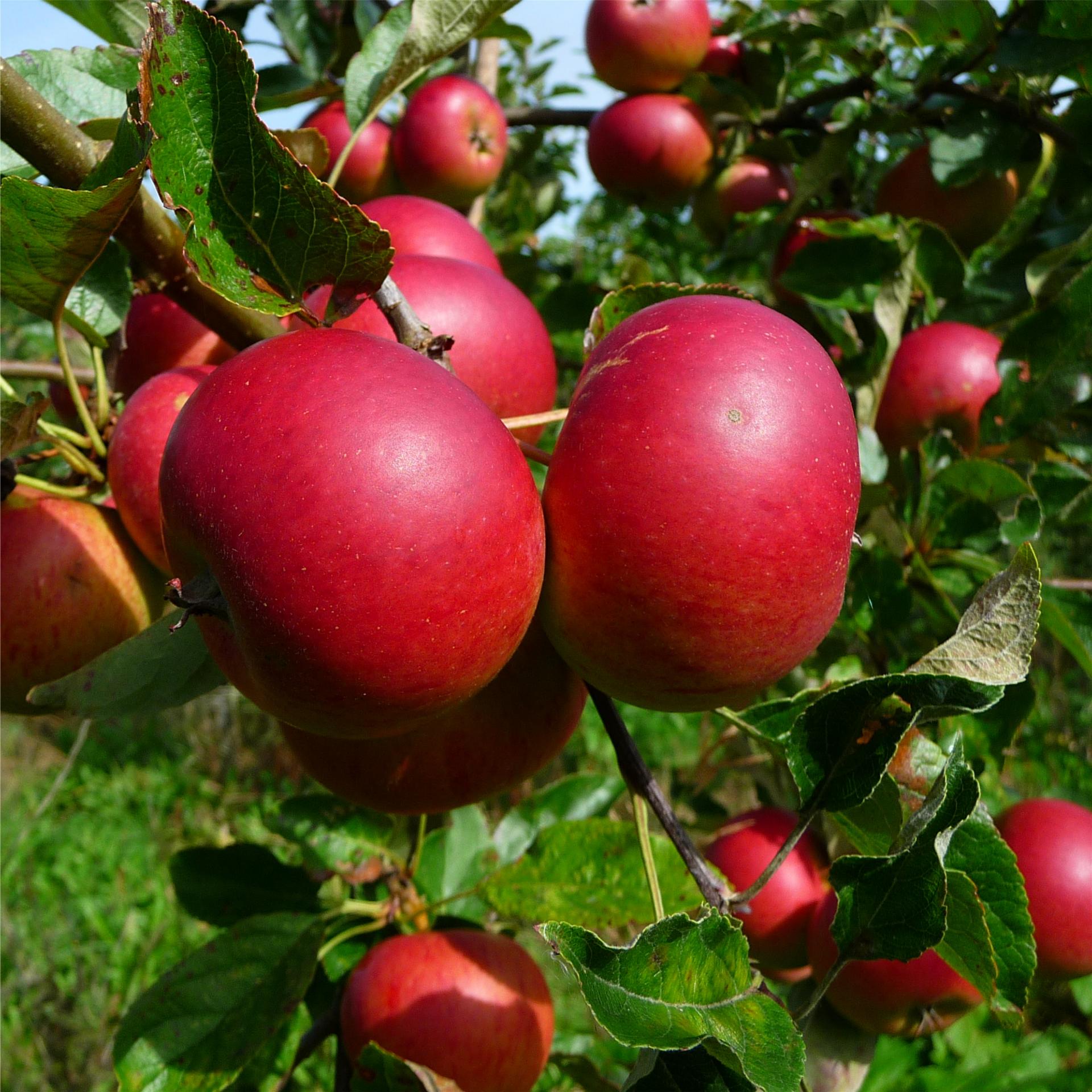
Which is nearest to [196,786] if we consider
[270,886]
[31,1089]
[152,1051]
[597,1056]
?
[31,1089]

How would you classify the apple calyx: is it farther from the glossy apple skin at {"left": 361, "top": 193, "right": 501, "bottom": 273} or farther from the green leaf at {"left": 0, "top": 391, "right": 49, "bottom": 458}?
the glossy apple skin at {"left": 361, "top": 193, "right": 501, "bottom": 273}

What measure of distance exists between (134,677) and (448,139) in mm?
1041

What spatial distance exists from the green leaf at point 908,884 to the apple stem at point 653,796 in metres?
0.08

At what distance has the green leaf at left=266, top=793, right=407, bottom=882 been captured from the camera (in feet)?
3.56

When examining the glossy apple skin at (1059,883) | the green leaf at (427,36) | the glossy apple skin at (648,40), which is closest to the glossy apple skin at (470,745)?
the green leaf at (427,36)

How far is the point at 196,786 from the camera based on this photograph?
12.9 ft

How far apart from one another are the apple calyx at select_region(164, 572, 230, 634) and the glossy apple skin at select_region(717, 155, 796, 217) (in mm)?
1365

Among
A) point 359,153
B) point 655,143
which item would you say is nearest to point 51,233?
point 359,153

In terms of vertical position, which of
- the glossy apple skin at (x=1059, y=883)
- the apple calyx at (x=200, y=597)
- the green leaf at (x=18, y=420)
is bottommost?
the glossy apple skin at (x=1059, y=883)

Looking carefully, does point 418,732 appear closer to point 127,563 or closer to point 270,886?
point 127,563

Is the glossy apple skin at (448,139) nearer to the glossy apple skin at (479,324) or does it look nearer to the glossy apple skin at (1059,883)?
the glossy apple skin at (479,324)

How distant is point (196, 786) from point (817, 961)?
11.2 ft

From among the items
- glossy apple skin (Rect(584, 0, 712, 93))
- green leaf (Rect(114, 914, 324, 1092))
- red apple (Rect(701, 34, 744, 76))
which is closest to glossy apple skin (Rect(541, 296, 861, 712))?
green leaf (Rect(114, 914, 324, 1092))

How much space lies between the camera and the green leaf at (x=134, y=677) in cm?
→ 66
